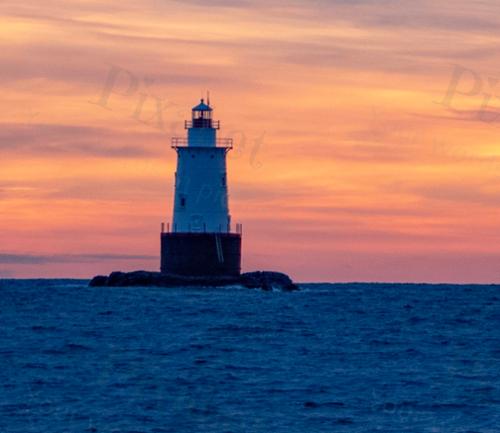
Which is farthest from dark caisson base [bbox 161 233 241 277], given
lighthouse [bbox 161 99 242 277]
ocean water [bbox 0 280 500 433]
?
ocean water [bbox 0 280 500 433]

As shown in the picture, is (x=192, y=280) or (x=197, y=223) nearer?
(x=197, y=223)

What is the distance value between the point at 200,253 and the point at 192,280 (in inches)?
79.4

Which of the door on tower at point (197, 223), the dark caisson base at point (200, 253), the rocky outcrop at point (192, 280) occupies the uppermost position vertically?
the door on tower at point (197, 223)

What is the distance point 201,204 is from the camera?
75625 millimetres

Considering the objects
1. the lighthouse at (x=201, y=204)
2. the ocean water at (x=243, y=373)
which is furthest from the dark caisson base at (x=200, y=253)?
the ocean water at (x=243, y=373)

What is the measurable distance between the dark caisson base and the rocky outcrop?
0.49m

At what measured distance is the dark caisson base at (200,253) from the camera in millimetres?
75812

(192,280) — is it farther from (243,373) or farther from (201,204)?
(243,373)

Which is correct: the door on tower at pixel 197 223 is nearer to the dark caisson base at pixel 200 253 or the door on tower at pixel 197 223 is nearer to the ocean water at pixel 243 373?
the dark caisson base at pixel 200 253

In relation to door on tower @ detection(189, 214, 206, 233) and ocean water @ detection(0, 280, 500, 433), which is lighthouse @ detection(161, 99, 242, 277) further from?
ocean water @ detection(0, 280, 500, 433)

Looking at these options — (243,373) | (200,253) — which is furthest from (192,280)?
(243,373)

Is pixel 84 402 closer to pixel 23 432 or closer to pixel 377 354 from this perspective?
pixel 23 432

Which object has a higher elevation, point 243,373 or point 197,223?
point 197,223

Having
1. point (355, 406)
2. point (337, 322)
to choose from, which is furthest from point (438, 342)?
point (355, 406)
